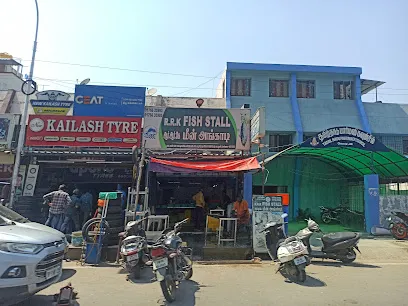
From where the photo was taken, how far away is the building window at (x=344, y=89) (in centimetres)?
1962

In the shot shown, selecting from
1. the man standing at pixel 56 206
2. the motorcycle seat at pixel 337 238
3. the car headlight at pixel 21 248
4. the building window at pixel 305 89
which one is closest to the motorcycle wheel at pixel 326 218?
the building window at pixel 305 89

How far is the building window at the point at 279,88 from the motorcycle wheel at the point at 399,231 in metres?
9.95

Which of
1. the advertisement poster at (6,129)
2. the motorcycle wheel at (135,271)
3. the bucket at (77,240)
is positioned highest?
the advertisement poster at (6,129)

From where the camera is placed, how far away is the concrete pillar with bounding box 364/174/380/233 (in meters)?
12.5

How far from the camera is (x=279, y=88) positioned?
63.9 ft

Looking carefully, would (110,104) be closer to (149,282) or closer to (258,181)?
(258,181)

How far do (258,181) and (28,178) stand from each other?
443 inches

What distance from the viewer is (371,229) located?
12.4 m

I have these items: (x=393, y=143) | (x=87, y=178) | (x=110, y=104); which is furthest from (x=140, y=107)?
(x=393, y=143)

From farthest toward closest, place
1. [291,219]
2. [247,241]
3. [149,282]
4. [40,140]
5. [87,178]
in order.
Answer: [291,219] → [87,178] → [40,140] → [247,241] → [149,282]

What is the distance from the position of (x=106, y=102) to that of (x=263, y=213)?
9599 mm

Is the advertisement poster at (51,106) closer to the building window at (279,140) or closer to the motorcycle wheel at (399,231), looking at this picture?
the building window at (279,140)

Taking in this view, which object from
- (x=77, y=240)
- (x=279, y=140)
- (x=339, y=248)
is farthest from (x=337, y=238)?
(x=279, y=140)

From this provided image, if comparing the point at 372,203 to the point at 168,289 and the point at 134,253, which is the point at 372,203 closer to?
the point at 134,253
